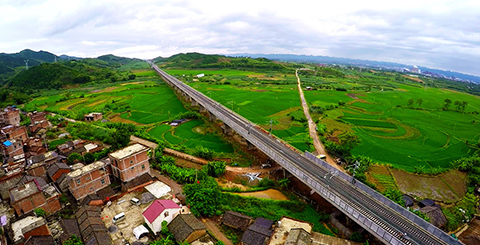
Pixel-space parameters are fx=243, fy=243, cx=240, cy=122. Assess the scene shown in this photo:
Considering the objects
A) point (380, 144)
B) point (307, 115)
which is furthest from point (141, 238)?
point (307, 115)

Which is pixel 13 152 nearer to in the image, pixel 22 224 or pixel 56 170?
pixel 56 170

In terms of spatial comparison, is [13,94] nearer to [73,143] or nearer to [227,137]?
[73,143]

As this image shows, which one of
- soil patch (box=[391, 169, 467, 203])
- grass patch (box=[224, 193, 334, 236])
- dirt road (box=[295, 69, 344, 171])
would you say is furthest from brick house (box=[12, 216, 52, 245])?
soil patch (box=[391, 169, 467, 203])

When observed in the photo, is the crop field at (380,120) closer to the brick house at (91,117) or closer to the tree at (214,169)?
the tree at (214,169)

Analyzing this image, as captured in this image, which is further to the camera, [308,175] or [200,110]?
[200,110]

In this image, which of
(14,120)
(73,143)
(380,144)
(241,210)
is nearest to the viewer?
(241,210)

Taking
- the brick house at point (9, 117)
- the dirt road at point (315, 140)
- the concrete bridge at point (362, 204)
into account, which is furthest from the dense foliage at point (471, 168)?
the brick house at point (9, 117)

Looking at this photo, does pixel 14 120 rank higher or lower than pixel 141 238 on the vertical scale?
higher
